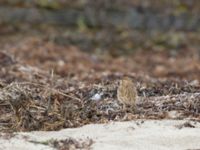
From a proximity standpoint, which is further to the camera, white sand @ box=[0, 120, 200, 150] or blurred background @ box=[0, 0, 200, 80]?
blurred background @ box=[0, 0, 200, 80]

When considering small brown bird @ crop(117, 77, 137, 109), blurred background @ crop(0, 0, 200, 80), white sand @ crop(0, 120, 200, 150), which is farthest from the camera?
blurred background @ crop(0, 0, 200, 80)

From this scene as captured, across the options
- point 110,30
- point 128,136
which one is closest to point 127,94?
point 128,136

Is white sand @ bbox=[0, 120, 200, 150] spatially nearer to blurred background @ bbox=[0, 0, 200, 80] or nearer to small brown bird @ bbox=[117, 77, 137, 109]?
small brown bird @ bbox=[117, 77, 137, 109]

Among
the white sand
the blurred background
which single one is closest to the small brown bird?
the white sand

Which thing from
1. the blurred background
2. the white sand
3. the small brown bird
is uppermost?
the blurred background

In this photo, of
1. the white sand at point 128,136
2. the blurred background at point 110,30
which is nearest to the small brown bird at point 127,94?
the white sand at point 128,136

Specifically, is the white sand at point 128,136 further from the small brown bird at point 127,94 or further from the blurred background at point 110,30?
the blurred background at point 110,30

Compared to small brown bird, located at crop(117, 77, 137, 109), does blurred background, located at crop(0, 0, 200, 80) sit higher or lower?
higher

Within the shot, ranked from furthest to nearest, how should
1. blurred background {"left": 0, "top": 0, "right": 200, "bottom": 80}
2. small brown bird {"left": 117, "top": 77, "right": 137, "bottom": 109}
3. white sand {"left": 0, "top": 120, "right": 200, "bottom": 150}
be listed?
1. blurred background {"left": 0, "top": 0, "right": 200, "bottom": 80}
2. small brown bird {"left": 117, "top": 77, "right": 137, "bottom": 109}
3. white sand {"left": 0, "top": 120, "right": 200, "bottom": 150}
